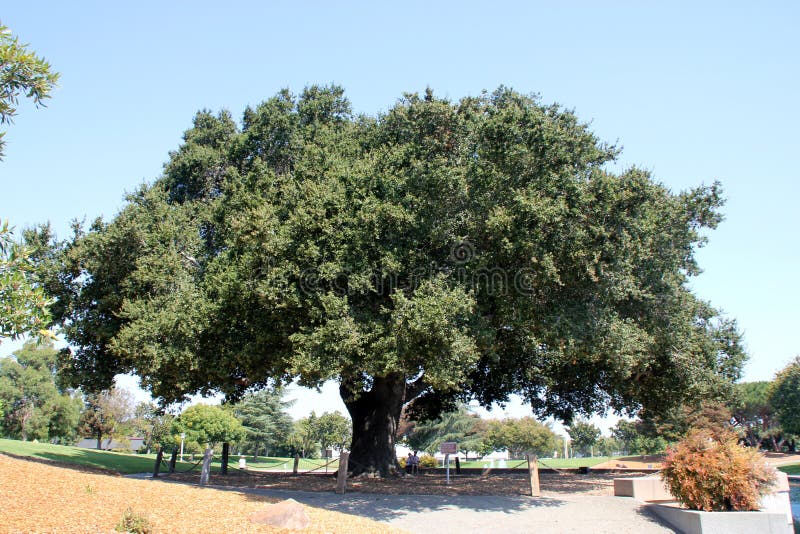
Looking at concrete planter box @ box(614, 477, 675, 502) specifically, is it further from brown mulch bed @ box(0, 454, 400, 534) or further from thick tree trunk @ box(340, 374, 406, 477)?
thick tree trunk @ box(340, 374, 406, 477)

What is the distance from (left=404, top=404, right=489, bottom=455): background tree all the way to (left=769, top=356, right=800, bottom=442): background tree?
37.3 m

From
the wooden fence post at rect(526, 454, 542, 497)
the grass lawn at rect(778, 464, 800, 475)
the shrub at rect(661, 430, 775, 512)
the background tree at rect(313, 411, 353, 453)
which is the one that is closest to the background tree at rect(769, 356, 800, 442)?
the grass lawn at rect(778, 464, 800, 475)

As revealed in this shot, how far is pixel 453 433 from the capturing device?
A: 254 ft

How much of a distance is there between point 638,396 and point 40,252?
92.4 feet

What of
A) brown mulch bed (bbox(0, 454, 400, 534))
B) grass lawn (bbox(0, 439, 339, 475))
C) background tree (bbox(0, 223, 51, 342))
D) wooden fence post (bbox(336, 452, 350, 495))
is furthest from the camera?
grass lawn (bbox(0, 439, 339, 475))

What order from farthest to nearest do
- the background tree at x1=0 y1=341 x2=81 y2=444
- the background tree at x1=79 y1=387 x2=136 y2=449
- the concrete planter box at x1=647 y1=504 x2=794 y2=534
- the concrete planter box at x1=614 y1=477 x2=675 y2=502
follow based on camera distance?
the background tree at x1=79 y1=387 x2=136 y2=449 < the background tree at x1=0 y1=341 x2=81 y2=444 < the concrete planter box at x1=614 y1=477 x2=675 y2=502 < the concrete planter box at x1=647 y1=504 x2=794 y2=534

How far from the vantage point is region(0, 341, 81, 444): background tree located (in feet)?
206

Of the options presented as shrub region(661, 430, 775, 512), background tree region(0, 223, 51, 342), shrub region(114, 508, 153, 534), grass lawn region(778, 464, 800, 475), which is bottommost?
grass lawn region(778, 464, 800, 475)

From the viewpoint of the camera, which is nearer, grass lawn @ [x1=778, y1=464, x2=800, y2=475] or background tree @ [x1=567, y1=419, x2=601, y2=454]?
grass lawn @ [x1=778, y1=464, x2=800, y2=475]

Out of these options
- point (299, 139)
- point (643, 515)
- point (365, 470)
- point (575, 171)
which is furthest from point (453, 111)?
point (365, 470)

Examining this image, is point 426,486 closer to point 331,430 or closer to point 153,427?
point 331,430

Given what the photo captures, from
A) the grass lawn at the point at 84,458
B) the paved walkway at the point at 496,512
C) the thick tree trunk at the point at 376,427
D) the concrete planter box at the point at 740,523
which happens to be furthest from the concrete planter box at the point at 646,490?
the grass lawn at the point at 84,458

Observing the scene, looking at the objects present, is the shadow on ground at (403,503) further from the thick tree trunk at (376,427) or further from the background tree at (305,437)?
the background tree at (305,437)

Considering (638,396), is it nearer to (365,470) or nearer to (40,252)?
(365,470)
